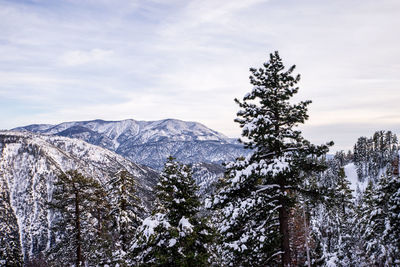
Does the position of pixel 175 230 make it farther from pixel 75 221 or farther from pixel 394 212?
pixel 394 212

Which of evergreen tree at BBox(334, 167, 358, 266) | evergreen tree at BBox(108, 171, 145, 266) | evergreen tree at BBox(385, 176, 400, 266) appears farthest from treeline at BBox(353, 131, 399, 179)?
evergreen tree at BBox(108, 171, 145, 266)

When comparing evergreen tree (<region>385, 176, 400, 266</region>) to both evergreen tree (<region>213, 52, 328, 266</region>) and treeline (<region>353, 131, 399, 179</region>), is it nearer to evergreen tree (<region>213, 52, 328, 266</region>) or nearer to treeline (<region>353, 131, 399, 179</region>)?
evergreen tree (<region>213, 52, 328, 266</region>)

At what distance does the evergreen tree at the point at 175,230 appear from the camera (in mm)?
12602

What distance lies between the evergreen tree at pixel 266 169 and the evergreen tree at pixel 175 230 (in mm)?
2589

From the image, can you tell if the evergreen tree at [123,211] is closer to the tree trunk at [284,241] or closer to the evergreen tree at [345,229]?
the tree trunk at [284,241]

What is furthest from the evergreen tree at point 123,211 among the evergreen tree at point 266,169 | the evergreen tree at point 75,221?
the evergreen tree at point 266,169

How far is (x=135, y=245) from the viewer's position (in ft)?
43.9

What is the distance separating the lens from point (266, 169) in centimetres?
982

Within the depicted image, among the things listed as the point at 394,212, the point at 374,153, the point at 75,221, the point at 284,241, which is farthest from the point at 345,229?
the point at 374,153

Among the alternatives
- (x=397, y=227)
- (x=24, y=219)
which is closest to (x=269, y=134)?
(x=397, y=227)

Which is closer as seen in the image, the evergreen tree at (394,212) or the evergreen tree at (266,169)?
the evergreen tree at (266,169)

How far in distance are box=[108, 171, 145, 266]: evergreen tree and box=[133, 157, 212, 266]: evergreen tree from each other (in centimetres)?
624

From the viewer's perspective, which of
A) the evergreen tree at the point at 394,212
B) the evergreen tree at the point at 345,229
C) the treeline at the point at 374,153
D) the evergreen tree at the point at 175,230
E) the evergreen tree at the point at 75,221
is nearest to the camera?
the evergreen tree at the point at 175,230

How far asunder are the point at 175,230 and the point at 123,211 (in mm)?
10282
